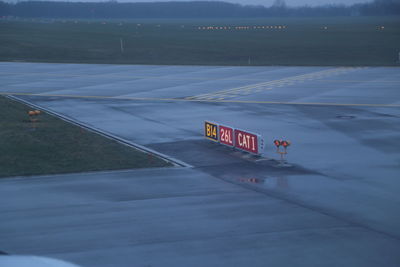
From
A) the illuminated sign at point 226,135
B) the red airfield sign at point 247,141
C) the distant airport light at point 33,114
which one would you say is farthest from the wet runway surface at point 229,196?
the distant airport light at point 33,114

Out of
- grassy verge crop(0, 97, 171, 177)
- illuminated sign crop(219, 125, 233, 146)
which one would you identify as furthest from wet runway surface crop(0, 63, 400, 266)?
grassy verge crop(0, 97, 171, 177)

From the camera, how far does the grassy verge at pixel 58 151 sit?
69.8 ft

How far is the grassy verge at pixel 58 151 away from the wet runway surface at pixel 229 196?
1.13 m

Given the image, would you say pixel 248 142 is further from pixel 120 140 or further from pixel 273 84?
pixel 273 84

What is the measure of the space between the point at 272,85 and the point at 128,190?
28707 millimetres

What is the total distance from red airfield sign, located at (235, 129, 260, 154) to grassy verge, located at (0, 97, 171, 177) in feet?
11.9

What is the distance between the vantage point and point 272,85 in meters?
45.0

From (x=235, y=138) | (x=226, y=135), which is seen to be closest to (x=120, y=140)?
(x=226, y=135)

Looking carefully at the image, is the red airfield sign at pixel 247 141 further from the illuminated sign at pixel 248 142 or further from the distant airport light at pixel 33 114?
the distant airport light at pixel 33 114

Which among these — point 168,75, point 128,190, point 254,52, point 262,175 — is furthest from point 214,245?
point 254,52

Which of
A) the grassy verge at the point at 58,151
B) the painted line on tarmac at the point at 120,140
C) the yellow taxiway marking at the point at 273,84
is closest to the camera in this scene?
the grassy verge at the point at 58,151

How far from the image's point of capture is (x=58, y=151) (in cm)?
2388

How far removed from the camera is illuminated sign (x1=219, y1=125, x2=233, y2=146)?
24.0 m

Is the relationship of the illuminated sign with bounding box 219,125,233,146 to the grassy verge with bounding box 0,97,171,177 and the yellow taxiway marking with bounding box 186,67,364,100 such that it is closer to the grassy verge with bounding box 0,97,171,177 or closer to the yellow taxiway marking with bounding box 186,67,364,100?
the grassy verge with bounding box 0,97,171,177
